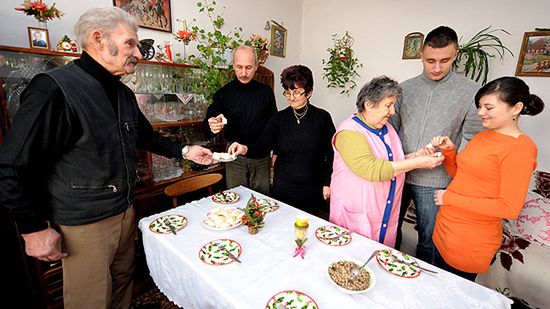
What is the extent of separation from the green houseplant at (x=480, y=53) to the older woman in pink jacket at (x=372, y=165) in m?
2.03

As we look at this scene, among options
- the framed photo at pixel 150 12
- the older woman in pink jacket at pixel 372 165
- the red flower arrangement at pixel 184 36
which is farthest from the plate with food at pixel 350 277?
the framed photo at pixel 150 12

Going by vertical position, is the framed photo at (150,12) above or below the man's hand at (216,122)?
above

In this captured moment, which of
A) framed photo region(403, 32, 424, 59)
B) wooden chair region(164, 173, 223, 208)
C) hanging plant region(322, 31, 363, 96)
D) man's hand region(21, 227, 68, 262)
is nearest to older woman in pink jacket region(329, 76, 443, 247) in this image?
wooden chair region(164, 173, 223, 208)

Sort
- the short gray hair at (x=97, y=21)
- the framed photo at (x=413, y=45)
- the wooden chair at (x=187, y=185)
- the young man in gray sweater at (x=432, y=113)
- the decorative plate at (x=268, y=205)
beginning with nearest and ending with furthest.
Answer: the short gray hair at (x=97, y=21), the young man in gray sweater at (x=432, y=113), the decorative plate at (x=268, y=205), the wooden chair at (x=187, y=185), the framed photo at (x=413, y=45)

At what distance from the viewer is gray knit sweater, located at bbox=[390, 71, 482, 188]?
1592 mm

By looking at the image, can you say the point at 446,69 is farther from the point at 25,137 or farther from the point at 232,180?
the point at 25,137

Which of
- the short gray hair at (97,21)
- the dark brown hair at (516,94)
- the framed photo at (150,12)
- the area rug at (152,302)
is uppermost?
the framed photo at (150,12)

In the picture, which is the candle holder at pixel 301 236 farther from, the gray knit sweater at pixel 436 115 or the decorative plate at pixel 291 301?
the gray knit sweater at pixel 436 115

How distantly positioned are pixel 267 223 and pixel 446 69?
141 cm

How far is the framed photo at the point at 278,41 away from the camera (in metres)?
3.97

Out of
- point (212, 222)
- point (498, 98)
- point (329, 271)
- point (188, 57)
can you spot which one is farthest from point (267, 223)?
point (188, 57)

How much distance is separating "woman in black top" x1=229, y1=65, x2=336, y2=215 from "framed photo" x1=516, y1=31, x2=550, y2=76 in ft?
8.00

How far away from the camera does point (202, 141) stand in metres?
3.11

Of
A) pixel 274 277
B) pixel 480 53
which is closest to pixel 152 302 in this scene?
pixel 274 277
